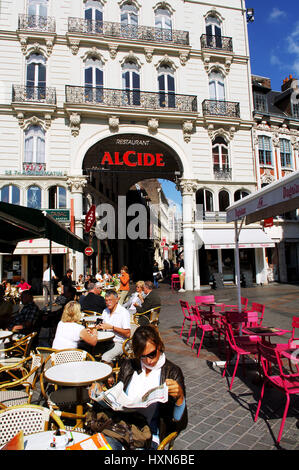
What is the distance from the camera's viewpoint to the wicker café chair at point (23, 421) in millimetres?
1953

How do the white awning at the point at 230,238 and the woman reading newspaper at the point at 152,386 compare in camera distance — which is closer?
the woman reading newspaper at the point at 152,386

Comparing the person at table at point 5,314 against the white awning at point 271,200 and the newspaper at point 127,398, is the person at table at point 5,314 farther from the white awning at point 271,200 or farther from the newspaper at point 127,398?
the white awning at point 271,200

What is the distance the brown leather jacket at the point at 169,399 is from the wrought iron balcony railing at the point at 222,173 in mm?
17479

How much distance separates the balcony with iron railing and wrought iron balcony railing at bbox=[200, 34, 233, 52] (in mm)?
8005

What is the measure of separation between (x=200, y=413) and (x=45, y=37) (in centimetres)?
2007

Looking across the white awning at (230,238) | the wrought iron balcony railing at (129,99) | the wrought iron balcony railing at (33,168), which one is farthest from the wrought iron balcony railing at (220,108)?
the wrought iron balcony railing at (33,168)

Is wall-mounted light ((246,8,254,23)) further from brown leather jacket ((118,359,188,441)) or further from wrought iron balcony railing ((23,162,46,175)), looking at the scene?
brown leather jacket ((118,359,188,441))

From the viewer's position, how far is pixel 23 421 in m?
2.01

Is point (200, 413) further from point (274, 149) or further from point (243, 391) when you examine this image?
point (274, 149)

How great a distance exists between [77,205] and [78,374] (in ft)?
45.6

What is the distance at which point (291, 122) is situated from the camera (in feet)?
70.3

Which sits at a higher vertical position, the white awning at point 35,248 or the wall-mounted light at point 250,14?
the wall-mounted light at point 250,14

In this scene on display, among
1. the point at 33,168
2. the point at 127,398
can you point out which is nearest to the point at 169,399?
the point at 127,398
